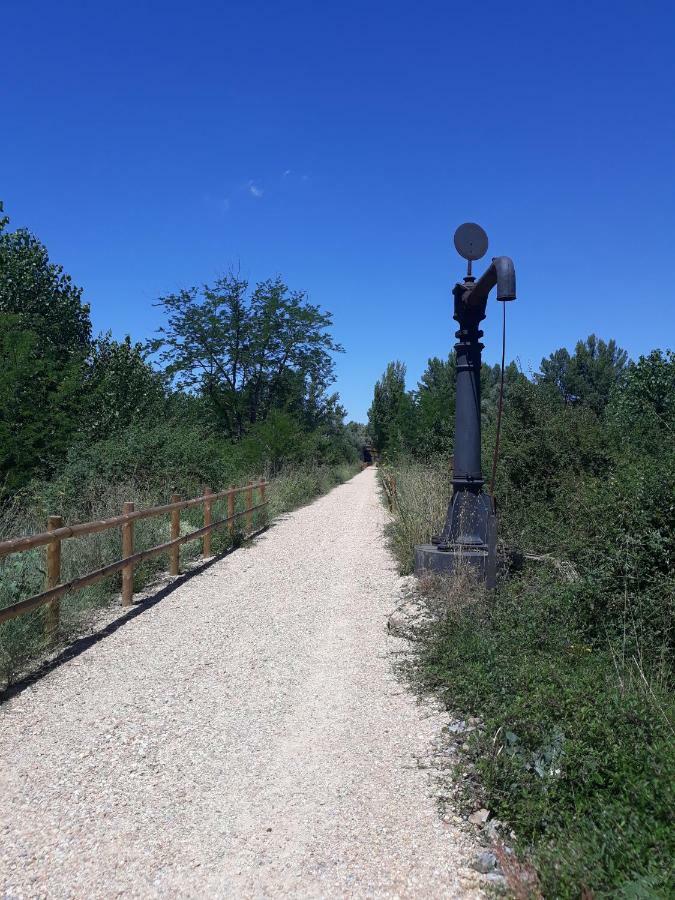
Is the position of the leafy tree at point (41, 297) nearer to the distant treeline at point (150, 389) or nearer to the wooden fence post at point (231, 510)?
the distant treeline at point (150, 389)

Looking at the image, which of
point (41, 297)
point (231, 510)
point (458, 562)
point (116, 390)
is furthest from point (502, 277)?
point (41, 297)

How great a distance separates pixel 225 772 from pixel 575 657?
2.55 metres

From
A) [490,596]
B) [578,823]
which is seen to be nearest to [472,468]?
[490,596]

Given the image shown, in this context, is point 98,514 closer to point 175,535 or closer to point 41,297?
point 175,535

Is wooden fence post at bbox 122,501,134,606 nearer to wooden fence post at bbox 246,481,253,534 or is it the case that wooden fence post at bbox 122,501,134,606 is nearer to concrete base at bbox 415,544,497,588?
concrete base at bbox 415,544,497,588

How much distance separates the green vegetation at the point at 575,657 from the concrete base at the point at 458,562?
9.5 inches

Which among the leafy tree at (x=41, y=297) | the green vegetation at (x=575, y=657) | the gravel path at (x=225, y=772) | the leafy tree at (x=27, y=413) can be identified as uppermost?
the leafy tree at (x=41, y=297)

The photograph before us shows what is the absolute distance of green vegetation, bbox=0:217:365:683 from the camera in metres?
9.16

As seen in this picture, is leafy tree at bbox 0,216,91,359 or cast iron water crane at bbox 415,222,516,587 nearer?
cast iron water crane at bbox 415,222,516,587

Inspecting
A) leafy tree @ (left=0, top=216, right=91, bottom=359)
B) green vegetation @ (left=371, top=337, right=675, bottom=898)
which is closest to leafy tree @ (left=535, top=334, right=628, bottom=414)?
leafy tree @ (left=0, top=216, right=91, bottom=359)

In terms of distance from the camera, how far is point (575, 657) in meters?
4.77

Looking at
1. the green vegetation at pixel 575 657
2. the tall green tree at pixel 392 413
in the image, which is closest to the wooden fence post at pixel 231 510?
the green vegetation at pixel 575 657

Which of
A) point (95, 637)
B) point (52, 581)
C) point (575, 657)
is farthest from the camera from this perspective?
point (95, 637)

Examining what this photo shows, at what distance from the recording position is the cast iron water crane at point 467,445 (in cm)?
721
